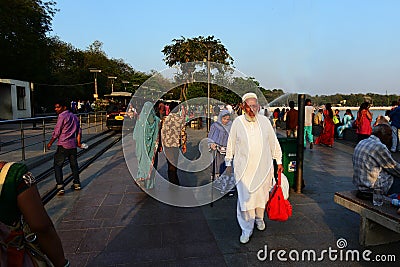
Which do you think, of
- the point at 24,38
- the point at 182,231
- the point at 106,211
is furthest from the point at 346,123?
the point at 24,38

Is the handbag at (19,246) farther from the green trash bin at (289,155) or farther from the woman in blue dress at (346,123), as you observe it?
the woman in blue dress at (346,123)

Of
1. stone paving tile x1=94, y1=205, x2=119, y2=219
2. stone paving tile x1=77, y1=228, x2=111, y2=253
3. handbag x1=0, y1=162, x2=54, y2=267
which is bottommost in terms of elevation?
stone paving tile x1=77, y1=228, x2=111, y2=253

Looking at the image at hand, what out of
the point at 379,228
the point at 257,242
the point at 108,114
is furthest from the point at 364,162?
the point at 108,114

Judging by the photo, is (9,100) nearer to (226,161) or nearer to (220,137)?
(220,137)

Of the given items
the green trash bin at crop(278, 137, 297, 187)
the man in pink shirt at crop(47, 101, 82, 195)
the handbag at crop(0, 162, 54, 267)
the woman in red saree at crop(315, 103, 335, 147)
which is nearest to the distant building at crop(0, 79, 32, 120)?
the man in pink shirt at crop(47, 101, 82, 195)

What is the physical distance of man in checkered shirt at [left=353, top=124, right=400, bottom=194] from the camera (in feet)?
11.8

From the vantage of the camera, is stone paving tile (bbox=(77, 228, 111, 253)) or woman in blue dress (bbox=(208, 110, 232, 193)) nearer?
stone paving tile (bbox=(77, 228, 111, 253))

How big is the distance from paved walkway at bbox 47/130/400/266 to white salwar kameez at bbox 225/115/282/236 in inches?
14.9

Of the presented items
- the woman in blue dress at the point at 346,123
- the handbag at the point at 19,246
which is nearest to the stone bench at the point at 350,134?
the woman in blue dress at the point at 346,123

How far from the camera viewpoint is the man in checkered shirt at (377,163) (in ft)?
11.8

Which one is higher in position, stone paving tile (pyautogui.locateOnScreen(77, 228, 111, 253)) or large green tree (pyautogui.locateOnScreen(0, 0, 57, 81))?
large green tree (pyautogui.locateOnScreen(0, 0, 57, 81))

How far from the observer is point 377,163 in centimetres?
367

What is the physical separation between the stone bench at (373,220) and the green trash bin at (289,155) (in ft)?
6.20

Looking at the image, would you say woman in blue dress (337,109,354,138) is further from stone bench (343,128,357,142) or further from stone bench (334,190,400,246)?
stone bench (334,190,400,246)
